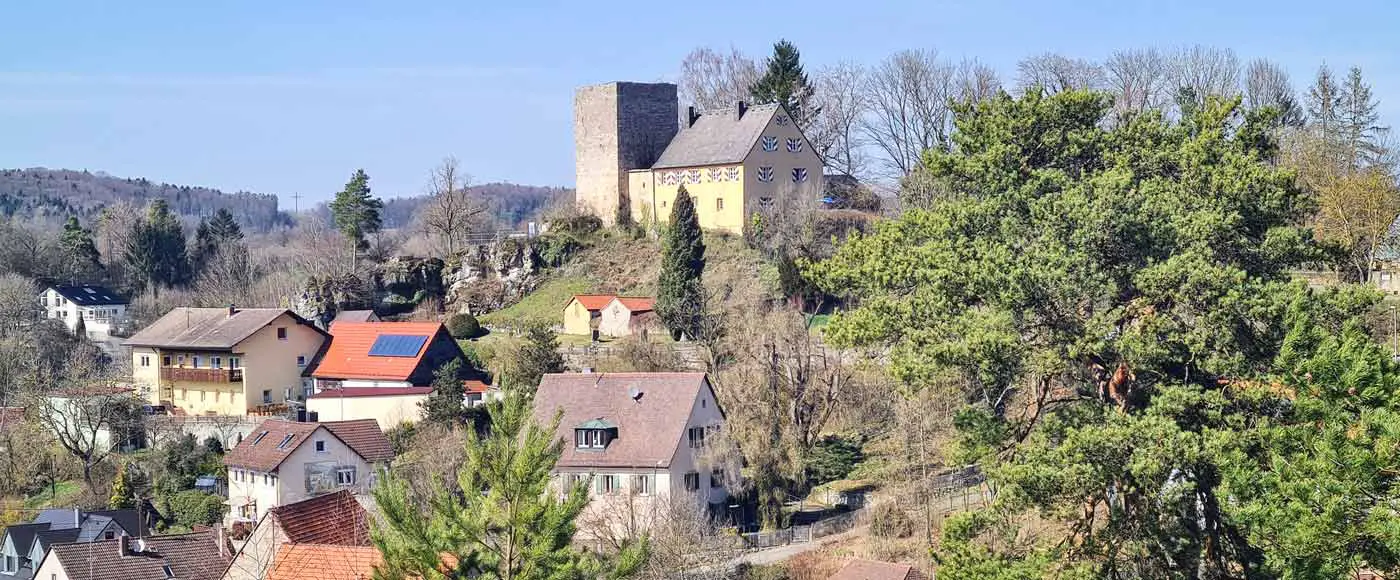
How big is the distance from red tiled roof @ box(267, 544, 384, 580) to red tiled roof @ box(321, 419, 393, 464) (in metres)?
12.1

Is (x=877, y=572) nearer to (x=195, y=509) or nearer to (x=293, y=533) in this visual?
(x=293, y=533)

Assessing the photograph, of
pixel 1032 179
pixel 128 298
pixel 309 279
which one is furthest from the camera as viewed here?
pixel 128 298

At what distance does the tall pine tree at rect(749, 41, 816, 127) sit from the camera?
58.8 m

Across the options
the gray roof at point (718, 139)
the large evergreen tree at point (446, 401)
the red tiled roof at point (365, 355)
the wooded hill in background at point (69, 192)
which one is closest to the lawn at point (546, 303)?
the gray roof at point (718, 139)

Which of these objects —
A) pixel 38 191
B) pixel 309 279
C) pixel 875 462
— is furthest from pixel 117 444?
pixel 38 191

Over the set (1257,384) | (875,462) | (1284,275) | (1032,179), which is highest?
(1032,179)

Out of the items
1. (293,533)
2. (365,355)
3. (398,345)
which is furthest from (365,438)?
(293,533)

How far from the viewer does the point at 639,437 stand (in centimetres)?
3316

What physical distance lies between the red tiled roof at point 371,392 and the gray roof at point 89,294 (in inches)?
1085

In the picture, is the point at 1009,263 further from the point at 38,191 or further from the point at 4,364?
the point at 38,191

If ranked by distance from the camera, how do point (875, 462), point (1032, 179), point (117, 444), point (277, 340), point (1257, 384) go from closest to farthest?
point (1257, 384) → point (1032, 179) → point (875, 462) → point (117, 444) → point (277, 340)

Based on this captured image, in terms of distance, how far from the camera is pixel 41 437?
4231 centimetres

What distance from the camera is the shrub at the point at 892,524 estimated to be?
95.2 feet

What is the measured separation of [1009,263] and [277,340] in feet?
107
